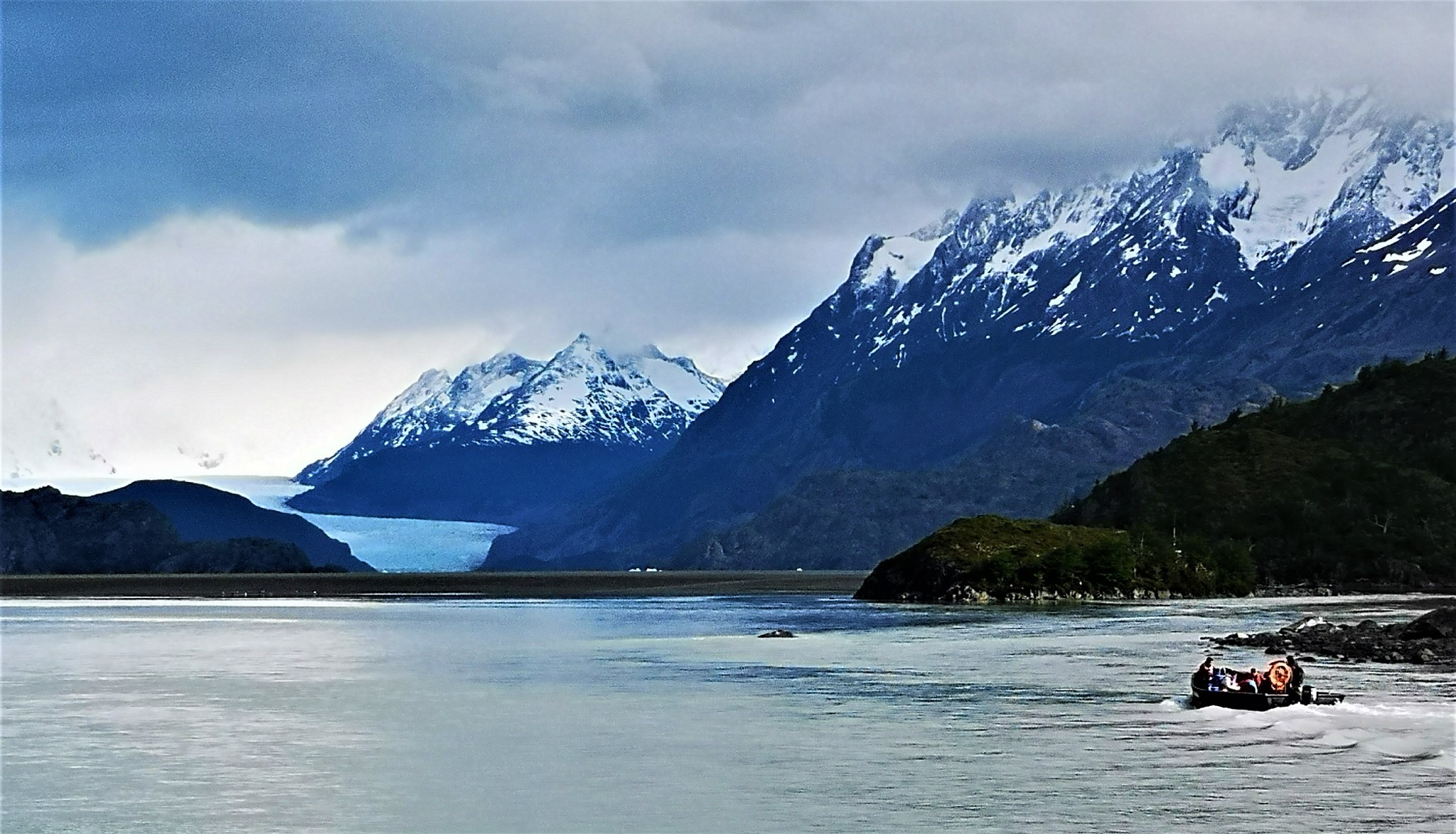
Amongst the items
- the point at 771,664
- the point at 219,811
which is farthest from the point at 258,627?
the point at 219,811

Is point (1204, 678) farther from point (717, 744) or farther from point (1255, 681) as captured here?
point (717, 744)

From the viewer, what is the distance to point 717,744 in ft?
247

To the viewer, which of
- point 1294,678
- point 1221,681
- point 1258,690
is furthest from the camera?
point 1221,681

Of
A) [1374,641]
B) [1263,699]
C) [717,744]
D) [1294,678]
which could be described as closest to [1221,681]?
[1263,699]

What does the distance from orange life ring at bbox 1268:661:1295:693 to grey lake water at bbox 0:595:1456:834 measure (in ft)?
7.19

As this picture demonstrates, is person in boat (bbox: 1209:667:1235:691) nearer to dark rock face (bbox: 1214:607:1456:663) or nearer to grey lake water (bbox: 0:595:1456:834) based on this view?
grey lake water (bbox: 0:595:1456:834)

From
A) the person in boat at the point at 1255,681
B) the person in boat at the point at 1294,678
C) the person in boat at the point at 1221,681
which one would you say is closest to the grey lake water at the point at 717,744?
the person in boat at the point at 1294,678

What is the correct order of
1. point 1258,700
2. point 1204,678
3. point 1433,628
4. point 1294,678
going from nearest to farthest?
point 1294,678 < point 1258,700 < point 1204,678 < point 1433,628

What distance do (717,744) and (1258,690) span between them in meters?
27.4

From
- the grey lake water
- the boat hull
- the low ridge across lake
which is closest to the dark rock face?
the grey lake water

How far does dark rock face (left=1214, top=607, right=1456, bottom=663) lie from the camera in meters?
114

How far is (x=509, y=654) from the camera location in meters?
138

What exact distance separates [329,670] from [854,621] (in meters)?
73.6

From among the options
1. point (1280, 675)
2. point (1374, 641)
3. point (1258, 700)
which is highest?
point (1374, 641)
